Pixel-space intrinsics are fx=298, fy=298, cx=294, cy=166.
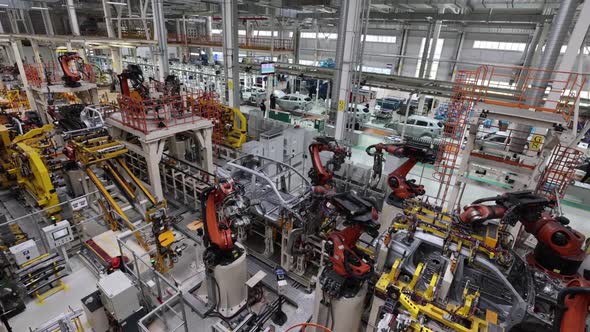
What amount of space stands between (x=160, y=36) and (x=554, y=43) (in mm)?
14539

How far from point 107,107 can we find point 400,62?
19.6 metres

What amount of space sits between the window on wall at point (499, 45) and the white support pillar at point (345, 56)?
1519cm

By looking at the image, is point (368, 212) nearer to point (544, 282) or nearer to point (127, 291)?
point (544, 282)

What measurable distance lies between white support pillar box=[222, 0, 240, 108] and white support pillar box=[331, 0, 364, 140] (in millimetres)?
4896

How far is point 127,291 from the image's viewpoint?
4.85 meters

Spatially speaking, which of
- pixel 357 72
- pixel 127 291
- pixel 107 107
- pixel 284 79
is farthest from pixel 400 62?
pixel 127 291

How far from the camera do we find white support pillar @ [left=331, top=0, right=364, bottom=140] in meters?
9.35

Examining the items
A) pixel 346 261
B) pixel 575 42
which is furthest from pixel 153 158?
pixel 575 42

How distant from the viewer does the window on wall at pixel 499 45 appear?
19125 millimetres

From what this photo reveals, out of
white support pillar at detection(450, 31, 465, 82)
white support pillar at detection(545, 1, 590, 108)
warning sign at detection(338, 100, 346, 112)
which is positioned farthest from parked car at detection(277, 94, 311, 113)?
white support pillar at detection(545, 1, 590, 108)

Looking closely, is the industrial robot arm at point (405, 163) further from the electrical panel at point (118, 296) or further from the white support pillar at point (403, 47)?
the white support pillar at point (403, 47)

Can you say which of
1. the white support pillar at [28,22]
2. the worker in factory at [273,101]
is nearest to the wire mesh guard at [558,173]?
the worker in factory at [273,101]

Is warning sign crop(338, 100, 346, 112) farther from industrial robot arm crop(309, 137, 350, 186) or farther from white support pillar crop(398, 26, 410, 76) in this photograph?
white support pillar crop(398, 26, 410, 76)

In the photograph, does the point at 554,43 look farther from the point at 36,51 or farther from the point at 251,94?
the point at 36,51
